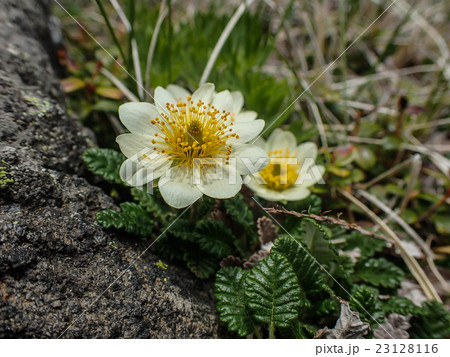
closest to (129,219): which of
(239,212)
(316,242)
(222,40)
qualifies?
(239,212)

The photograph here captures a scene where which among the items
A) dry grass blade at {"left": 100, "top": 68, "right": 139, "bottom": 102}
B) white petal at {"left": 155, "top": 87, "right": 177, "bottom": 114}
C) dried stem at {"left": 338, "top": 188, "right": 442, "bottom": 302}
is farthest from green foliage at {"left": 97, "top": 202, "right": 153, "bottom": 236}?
dried stem at {"left": 338, "top": 188, "right": 442, "bottom": 302}

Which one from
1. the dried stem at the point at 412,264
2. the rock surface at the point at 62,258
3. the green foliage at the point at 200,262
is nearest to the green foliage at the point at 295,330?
the rock surface at the point at 62,258

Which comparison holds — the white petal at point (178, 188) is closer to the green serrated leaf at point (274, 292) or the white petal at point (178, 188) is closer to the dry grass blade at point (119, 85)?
the green serrated leaf at point (274, 292)

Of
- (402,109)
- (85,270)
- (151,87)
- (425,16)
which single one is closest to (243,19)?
(151,87)

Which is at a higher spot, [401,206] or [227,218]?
[401,206]

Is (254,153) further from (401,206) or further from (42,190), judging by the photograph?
(401,206)

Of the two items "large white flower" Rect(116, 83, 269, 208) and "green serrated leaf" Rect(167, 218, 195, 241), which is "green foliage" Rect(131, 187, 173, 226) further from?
"large white flower" Rect(116, 83, 269, 208)
